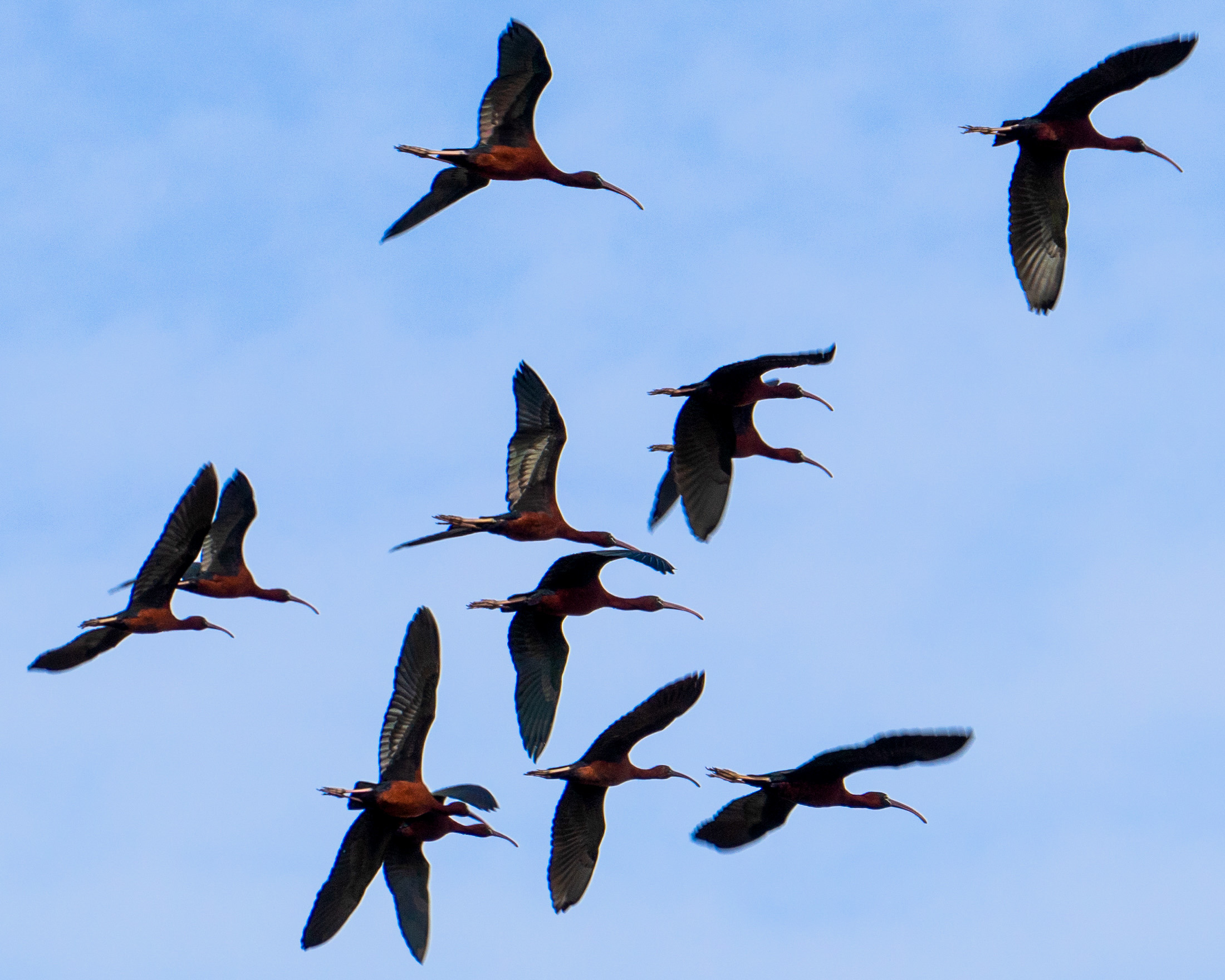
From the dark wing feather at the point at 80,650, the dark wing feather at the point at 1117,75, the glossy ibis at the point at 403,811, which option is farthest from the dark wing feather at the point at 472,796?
the dark wing feather at the point at 1117,75

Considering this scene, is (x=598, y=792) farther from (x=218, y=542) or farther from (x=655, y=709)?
(x=218, y=542)

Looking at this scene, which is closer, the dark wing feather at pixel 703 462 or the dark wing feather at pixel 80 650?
the dark wing feather at pixel 703 462

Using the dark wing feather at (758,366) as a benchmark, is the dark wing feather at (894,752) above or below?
below

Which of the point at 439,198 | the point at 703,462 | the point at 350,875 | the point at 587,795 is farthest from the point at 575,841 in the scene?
the point at 439,198

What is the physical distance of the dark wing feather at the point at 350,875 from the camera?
894 inches

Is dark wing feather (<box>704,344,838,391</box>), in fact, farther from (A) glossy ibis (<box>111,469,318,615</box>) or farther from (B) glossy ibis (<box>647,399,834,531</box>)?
(A) glossy ibis (<box>111,469,318,615</box>)

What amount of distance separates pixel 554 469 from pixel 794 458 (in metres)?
4.26

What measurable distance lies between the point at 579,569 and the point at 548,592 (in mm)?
608

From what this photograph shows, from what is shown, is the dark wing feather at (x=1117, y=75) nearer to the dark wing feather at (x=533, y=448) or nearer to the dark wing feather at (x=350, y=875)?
the dark wing feather at (x=533, y=448)

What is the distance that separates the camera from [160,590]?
81.5ft

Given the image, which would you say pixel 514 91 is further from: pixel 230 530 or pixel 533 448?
pixel 230 530

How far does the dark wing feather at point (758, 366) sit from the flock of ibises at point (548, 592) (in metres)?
0.05

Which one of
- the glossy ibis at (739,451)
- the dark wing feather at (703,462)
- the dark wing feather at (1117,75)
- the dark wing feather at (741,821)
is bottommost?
the dark wing feather at (741,821)

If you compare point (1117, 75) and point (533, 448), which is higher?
point (1117, 75)
